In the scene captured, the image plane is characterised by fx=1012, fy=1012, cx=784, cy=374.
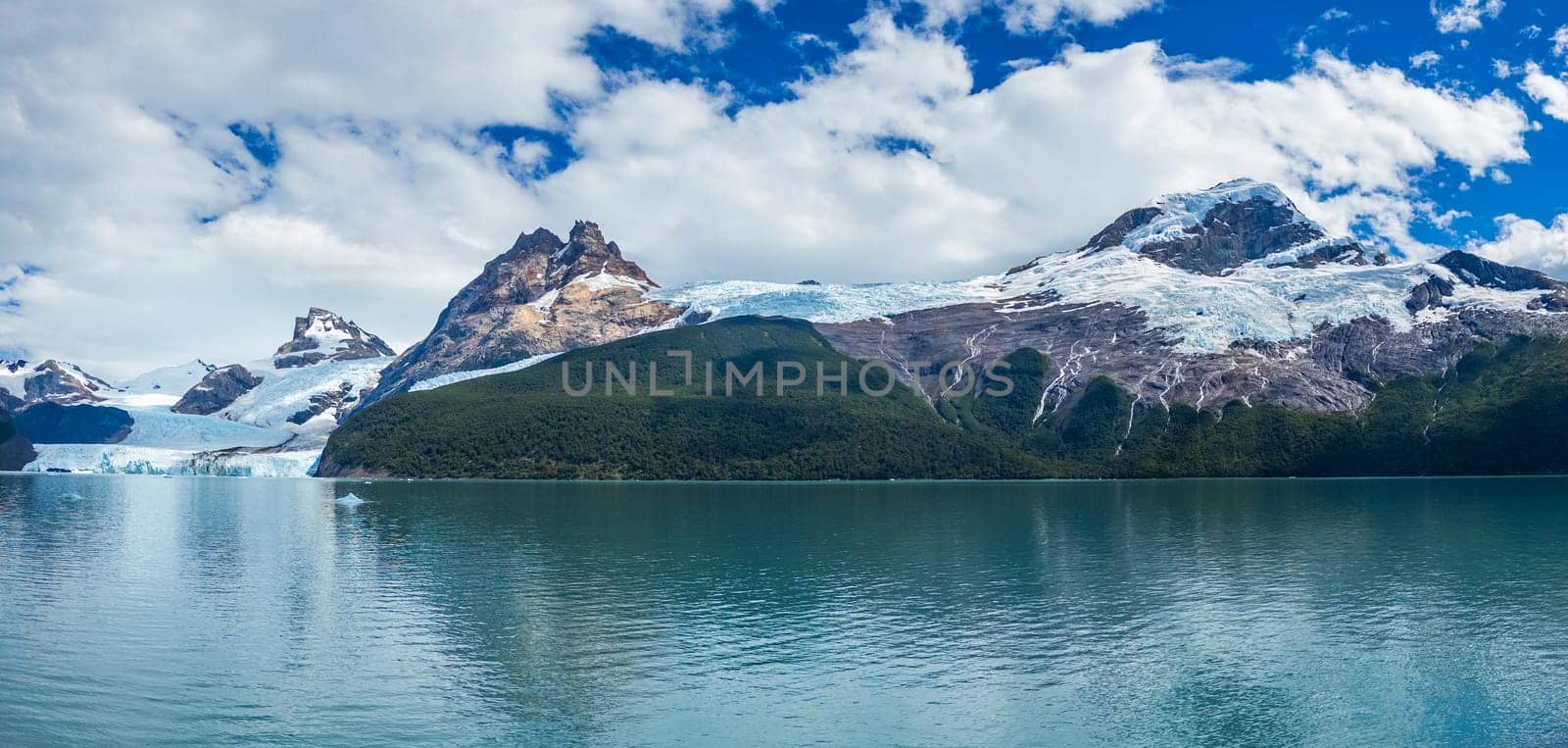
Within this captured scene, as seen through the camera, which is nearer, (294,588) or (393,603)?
(393,603)

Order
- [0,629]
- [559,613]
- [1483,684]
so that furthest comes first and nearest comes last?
[559,613] < [0,629] < [1483,684]

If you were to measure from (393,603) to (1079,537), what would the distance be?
66.1 meters

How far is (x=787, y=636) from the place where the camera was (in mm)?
52344

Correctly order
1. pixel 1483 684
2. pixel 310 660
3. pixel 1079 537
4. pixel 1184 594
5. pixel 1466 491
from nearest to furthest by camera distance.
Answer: pixel 1483 684 < pixel 310 660 < pixel 1184 594 < pixel 1079 537 < pixel 1466 491

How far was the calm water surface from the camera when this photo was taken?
3828 cm

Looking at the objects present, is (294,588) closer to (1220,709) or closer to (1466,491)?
(1220,709)

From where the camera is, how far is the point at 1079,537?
101 metres

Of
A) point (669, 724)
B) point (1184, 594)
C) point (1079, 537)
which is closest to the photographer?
point (669, 724)

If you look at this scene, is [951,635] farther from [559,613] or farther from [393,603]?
[393,603]

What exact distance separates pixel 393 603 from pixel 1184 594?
49763 mm

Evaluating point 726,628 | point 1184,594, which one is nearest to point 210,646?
point 726,628

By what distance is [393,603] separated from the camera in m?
61.7

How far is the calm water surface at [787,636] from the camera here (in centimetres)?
3828

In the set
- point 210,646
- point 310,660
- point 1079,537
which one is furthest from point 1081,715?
point 1079,537
